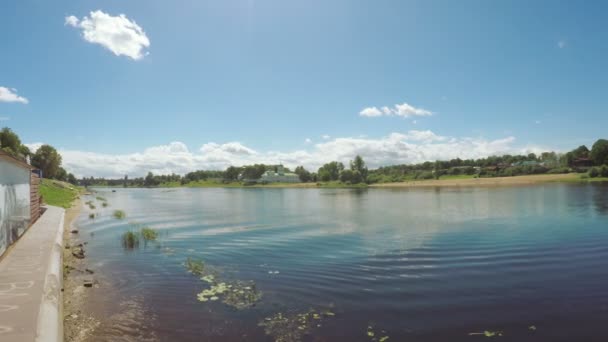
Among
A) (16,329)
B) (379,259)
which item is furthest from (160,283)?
(379,259)

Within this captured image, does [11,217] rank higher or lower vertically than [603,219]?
higher

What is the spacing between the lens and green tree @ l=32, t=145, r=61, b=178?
113 meters

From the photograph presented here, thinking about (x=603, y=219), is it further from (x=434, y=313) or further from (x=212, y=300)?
(x=212, y=300)

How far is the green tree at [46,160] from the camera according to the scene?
112562 millimetres

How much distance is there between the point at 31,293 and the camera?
11.3 m

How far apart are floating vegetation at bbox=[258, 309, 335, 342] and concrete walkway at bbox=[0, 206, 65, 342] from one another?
18.9 feet

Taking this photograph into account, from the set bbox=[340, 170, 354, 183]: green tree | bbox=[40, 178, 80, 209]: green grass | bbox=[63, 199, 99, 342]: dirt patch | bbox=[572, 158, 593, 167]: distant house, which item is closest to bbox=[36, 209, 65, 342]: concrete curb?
bbox=[63, 199, 99, 342]: dirt patch

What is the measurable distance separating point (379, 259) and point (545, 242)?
42.9ft

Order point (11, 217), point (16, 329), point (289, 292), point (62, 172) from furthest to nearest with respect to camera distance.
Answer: point (62, 172), point (11, 217), point (289, 292), point (16, 329)

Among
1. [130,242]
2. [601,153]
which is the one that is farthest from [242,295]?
[601,153]

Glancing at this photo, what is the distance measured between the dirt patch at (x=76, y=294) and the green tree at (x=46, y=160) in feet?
366

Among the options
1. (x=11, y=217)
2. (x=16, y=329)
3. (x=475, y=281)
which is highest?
(x=11, y=217)

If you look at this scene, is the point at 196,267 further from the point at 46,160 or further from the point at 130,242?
the point at 46,160

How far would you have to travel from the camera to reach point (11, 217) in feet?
64.4
